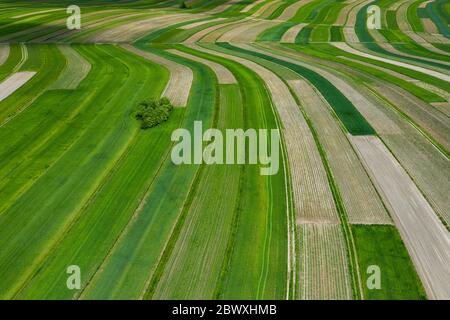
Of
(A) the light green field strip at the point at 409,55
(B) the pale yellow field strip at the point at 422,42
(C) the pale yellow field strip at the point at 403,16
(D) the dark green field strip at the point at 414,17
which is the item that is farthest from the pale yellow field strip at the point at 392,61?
(D) the dark green field strip at the point at 414,17

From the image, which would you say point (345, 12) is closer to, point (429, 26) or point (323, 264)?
point (429, 26)

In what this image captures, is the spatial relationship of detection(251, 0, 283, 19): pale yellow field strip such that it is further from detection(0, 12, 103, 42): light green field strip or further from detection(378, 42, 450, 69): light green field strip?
detection(0, 12, 103, 42): light green field strip

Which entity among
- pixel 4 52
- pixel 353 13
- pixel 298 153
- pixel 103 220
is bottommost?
pixel 103 220

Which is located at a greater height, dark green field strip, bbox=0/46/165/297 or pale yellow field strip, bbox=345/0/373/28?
pale yellow field strip, bbox=345/0/373/28

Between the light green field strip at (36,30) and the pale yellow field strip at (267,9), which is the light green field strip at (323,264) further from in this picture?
the pale yellow field strip at (267,9)

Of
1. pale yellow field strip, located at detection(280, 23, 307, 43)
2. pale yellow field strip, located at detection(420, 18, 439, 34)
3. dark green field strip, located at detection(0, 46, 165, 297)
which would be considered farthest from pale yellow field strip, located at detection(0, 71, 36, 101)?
pale yellow field strip, located at detection(420, 18, 439, 34)

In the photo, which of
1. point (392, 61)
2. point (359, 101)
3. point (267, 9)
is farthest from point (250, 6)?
point (359, 101)

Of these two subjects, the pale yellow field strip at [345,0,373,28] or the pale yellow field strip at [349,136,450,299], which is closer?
the pale yellow field strip at [349,136,450,299]
